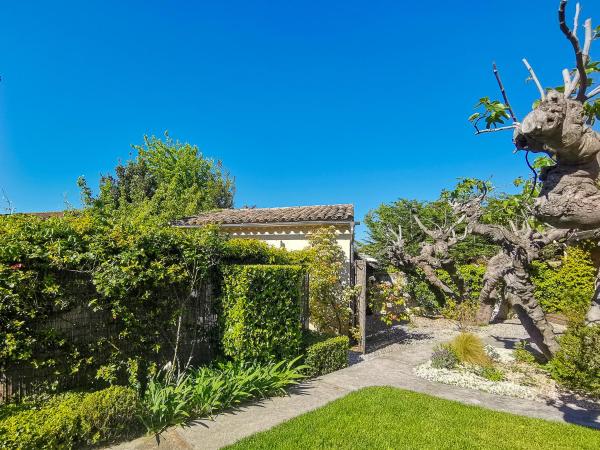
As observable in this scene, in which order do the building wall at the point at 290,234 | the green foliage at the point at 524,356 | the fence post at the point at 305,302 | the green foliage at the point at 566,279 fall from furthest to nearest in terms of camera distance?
the green foliage at the point at 566,279
the building wall at the point at 290,234
the fence post at the point at 305,302
the green foliage at the point at 524,356

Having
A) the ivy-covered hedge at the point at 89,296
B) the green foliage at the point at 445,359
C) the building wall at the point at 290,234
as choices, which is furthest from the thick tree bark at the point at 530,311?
the ivy-covered hedge at the point at 89,296

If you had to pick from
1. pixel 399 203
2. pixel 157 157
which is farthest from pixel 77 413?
pixel 157 157

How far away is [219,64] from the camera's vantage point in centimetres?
1611

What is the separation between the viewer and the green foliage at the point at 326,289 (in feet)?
35.0

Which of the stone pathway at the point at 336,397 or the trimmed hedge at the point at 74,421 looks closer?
the trimmed hedge at the point at 74,421

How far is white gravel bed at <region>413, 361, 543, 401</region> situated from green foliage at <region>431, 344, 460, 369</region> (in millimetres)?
184

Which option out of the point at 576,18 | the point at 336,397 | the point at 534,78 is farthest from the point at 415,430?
the point at 576,18

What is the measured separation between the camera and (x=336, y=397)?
22.1 ft

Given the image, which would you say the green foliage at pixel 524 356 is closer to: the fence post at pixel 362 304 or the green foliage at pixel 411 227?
the fence post at pixel 362 304

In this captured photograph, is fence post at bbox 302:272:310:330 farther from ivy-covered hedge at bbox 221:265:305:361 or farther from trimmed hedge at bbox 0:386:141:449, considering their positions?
A: trimmed hedge at bbox 0:386:141:449

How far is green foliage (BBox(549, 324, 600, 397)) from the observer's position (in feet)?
21.2

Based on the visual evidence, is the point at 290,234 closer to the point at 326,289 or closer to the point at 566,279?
the point at 326,289

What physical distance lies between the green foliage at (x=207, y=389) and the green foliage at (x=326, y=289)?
3481 millimetres

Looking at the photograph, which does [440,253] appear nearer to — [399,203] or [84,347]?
[399,203]
